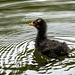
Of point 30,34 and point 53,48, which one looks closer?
point 53,48

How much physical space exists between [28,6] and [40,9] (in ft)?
2.92

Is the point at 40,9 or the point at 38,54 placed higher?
the point at 40,9

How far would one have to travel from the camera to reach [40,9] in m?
11.2

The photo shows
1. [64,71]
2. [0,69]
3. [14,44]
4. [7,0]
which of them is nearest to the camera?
[64,71]

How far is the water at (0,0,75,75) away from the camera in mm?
5375

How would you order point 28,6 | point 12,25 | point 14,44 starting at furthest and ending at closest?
point 28,6
point 12,25
point 14,44

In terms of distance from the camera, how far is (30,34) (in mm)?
8039

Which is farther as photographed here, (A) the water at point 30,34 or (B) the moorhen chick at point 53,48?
(B) the moorhen chick at point 53,48

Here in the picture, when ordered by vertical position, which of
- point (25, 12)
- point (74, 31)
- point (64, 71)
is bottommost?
point (64, 71)

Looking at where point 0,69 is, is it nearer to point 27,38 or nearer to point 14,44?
point 14,44

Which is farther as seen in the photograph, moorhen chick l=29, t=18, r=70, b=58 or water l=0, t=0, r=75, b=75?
moorhen chick l=29, t=18, r=70, b=58

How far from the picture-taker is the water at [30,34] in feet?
17.6

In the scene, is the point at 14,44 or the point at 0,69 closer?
the point at 0,69

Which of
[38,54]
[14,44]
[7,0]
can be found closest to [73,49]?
[38,54]
